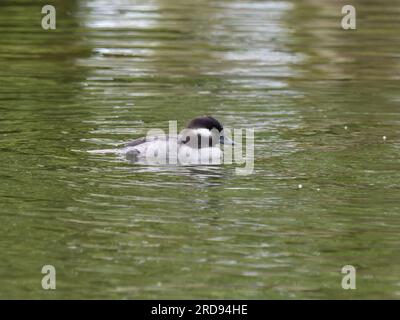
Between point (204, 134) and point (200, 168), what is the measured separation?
59 cm

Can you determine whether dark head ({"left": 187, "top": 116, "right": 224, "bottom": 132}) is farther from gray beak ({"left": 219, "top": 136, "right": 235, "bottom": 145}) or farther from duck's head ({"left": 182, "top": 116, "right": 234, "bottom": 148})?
gray beak ({"left": 219, "top": 136, "right": 235, "bottom": 145})

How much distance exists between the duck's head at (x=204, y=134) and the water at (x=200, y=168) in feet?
1.63

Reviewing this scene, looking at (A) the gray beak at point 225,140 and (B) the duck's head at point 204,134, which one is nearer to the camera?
(B) the duck's head at point 204,134

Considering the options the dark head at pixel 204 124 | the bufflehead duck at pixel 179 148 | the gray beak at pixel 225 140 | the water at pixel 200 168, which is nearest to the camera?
the water at pixel 200 168

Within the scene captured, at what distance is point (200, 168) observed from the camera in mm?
11648

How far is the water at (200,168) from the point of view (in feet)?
28.7

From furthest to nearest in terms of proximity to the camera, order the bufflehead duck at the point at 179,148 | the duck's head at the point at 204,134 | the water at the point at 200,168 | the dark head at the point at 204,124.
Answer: the dark head at the point at 204,124 < the duck's head at the point at 204,134 < the bufflehead duck at the point at 179,148 < the water at the point at 200,168

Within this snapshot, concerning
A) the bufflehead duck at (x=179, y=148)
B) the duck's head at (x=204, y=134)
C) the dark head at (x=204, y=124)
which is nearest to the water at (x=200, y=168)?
the bufflehead duck at (x=179, y=148)

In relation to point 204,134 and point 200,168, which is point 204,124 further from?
point 200,168

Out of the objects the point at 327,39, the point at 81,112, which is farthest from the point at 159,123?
the point at 327,39

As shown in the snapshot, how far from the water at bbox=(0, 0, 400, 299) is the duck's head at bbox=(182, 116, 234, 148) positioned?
1.63 ft

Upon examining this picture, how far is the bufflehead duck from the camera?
39.1 feet

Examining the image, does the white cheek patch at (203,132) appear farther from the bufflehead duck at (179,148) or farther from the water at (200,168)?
the water at (200,168)
